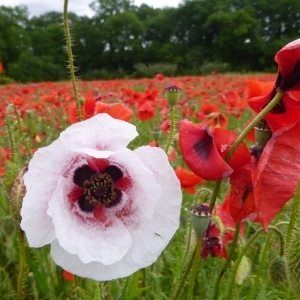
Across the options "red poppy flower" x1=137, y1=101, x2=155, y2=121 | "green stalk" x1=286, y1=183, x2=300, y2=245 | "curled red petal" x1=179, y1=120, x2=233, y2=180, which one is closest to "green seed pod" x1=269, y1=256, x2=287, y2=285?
"green stalk" x1=286, y1=183, x2=300, y2=245

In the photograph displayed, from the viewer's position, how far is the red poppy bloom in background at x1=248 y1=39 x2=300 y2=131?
564 millimetres

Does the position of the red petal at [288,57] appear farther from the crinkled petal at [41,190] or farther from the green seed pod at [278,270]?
the green seed pod at [278,270]

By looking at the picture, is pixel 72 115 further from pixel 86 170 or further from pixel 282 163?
pixel 282 163

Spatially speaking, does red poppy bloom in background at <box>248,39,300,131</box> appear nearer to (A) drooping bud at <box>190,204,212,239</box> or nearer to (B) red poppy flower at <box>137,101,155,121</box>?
(A) drooping bud at <box>190,204,212,239</box>

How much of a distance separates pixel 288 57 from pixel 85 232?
32 centimetres

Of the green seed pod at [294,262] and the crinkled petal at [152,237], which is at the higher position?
the crinkled petal at [152,237]

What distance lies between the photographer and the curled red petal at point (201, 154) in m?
0.59

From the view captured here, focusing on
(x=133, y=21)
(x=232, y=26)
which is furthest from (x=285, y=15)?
(x=133, y=21)

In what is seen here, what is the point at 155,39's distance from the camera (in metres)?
29.3

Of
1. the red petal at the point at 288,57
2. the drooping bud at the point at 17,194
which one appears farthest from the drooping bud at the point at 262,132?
the drooping bud at the point at 17,194

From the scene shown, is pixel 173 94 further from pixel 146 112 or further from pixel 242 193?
pixel 146 112

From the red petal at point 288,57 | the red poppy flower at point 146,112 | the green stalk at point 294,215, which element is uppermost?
the red petal at point 288,57

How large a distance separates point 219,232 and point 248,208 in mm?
168

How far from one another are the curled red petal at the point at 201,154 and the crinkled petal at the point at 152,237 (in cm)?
5
